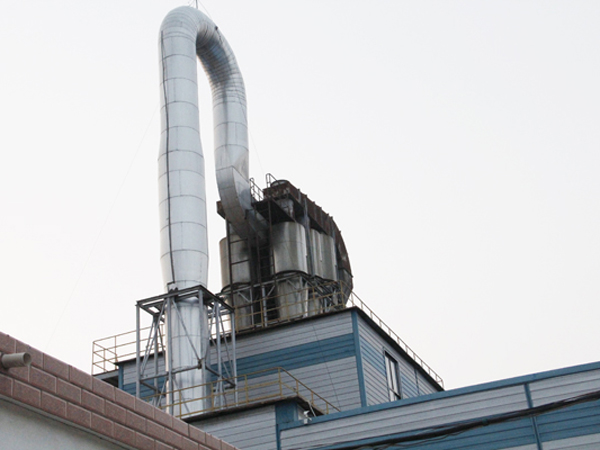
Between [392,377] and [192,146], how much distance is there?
36.6ft

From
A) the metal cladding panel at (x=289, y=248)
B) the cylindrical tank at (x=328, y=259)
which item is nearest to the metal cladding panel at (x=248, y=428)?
the metal cladding panel at (x=289, y=248)

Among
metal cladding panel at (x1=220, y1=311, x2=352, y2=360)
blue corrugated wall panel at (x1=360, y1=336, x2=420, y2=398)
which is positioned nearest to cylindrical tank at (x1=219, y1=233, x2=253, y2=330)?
metal cladding panel at (x1=220, y1=311, x2=352, y2=360)

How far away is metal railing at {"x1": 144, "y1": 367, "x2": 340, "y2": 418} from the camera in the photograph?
83.1 ft

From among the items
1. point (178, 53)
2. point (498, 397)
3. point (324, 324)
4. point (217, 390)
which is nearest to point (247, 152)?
point (178, 53)

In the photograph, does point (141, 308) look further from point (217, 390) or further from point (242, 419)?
point (242, 419)

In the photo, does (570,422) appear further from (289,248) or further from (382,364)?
(289,248)

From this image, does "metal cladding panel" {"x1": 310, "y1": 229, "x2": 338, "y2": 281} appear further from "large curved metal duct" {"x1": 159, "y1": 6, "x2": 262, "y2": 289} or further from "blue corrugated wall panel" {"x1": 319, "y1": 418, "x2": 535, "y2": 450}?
"blue corrugated wall panel" {"x1": 319, "y1": 418, "x2": 535, "y2": 450}

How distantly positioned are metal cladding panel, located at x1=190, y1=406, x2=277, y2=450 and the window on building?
7.68 meters

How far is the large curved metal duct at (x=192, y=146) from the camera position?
28859mm

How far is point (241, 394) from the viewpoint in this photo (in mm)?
28594

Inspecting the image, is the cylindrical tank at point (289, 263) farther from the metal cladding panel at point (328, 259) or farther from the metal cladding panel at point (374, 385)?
the metal cladding panel at point (374, 385)

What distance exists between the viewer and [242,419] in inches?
929

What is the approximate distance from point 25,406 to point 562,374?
14.2 metres

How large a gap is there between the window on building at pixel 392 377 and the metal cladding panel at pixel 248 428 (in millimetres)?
7681
